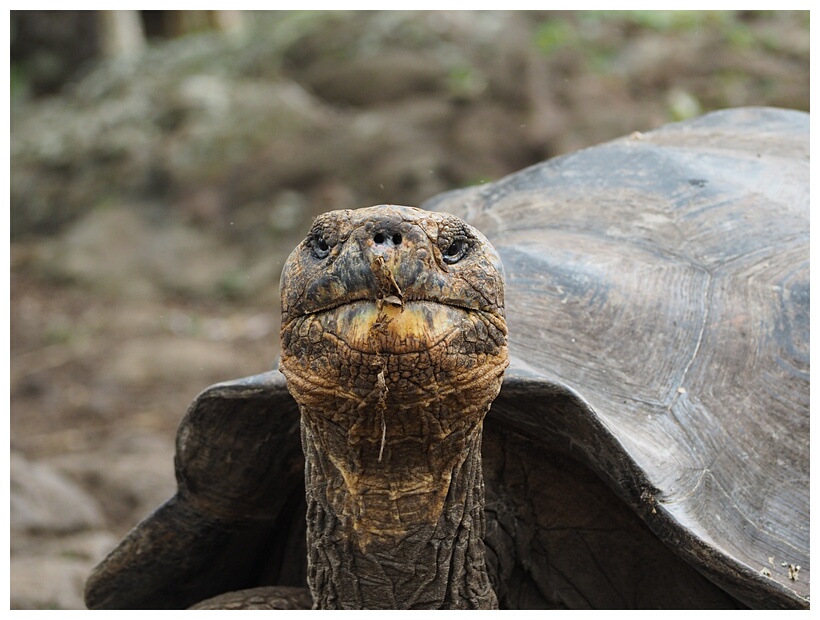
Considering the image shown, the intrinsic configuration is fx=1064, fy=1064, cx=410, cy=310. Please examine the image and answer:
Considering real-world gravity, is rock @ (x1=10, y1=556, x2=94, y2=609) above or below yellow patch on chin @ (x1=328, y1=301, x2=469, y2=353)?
below

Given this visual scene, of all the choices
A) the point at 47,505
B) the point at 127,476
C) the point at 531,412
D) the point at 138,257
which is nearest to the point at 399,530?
the point at 531,412

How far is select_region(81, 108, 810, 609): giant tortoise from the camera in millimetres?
2012

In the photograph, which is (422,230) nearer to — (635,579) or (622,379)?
(622,379)

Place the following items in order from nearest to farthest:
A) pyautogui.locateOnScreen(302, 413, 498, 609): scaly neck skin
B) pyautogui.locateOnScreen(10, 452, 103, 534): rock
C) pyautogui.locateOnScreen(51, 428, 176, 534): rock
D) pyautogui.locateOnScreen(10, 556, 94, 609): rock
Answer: pyautogui.locateOnScreen(302, 413, 498, 609): scaly neck skin → pyautogui.locateOnScreen(10, 556, 94, 609): rock → pyautogui.locateOnScreen(10, 452, 103, 534): rock → pyautogui.locateOnScreen(51, 428, 176, 534): rock

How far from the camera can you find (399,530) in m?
2.36

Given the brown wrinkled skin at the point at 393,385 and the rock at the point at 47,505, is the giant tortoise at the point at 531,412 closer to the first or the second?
the brown wrinkled skin at the point at 393,385

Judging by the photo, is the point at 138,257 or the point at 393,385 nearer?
the point at 393,385

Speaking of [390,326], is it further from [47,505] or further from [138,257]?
[138,257]

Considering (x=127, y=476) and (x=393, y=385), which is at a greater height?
(x=393, y=385)

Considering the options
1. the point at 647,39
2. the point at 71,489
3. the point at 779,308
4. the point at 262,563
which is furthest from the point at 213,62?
the point at 779,308

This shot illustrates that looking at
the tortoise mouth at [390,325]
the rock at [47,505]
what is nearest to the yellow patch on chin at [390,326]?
the tortoise mouth at [390,325]

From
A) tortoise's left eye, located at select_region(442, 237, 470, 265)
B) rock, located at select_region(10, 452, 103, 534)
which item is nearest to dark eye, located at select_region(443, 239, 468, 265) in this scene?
tortoise's left eye, located at select_region(442, 237, 470, 265)

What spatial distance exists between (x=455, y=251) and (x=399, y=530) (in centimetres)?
68

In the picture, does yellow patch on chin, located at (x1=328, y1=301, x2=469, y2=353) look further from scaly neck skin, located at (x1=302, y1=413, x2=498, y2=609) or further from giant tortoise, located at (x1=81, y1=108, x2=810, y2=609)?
scaly neck skin, located at (x1=302, y1=413, x2=498, y2=609)
